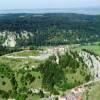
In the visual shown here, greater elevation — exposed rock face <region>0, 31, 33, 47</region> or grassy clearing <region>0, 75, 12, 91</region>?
grassy clearing <region>0, 75, 12, 91</region>

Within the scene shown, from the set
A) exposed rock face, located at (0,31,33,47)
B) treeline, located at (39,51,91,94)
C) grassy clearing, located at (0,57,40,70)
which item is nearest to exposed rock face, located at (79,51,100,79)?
treeline, located at (39,51,91,94)

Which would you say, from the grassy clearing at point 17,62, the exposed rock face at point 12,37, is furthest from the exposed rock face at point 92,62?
the exposed rock face at point 12,37

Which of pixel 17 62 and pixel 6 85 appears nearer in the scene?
pixel 6 85

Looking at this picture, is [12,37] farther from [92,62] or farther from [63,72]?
[63,72]

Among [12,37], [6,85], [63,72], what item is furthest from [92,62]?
[12,37]

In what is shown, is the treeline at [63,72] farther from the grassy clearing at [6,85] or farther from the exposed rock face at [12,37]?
the exposed rock face at [12,37]

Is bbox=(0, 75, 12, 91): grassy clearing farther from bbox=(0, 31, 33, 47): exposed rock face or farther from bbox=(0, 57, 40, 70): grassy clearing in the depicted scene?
bbox=(0, 31, 33, 47): exposed rock face

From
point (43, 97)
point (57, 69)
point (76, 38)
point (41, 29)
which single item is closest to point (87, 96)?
point (43, 97)

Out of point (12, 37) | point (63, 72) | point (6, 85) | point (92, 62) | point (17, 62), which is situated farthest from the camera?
point (12, 37)
